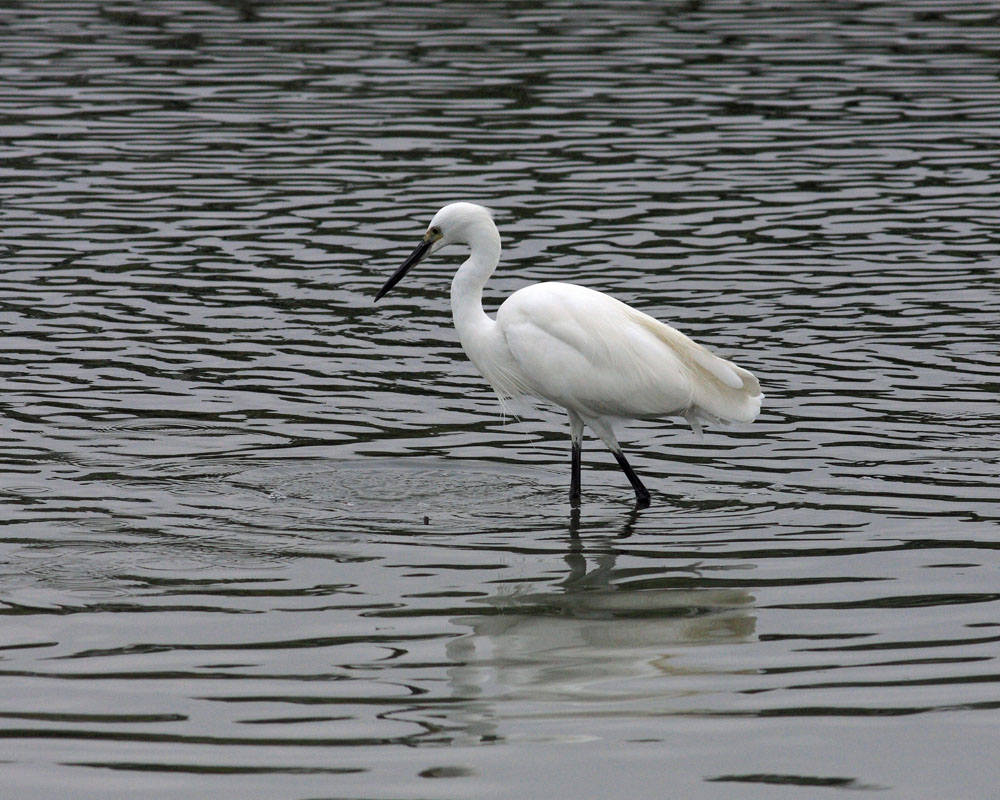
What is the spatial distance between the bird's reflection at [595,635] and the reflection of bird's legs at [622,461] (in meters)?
0.67

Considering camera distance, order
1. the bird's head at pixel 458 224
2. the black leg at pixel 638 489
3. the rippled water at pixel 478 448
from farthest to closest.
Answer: the bird's head at pixel 458 224
the black leg at pixel 638 489
the rippled water at pixel 478 448

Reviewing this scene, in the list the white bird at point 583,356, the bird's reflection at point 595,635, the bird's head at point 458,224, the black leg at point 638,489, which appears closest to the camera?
the bird's reflection at point 595,635

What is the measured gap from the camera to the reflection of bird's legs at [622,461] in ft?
30.6

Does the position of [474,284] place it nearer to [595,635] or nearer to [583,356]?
[583,356]

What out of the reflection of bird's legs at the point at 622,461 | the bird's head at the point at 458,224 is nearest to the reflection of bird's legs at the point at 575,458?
the reflection of bird's legs at the point at 622,461

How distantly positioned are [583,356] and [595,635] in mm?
2507

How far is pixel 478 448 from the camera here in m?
10.5

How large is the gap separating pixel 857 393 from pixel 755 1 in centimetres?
1837

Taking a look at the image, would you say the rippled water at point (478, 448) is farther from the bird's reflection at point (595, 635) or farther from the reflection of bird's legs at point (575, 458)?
the reflection of bird's legs at point (575, 458)

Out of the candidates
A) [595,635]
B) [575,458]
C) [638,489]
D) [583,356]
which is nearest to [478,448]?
[575,458]

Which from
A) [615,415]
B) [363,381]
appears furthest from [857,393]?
[363,381]

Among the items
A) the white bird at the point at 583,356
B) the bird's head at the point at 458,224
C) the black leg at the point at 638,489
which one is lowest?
the black leg at the point at 638,489

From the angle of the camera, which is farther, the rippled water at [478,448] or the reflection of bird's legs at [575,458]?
the reflection of bird's legs at [575,458]

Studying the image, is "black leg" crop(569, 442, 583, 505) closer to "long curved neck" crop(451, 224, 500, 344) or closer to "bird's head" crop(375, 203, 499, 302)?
"long curved neck" crop(451, 224, 500, 344)
